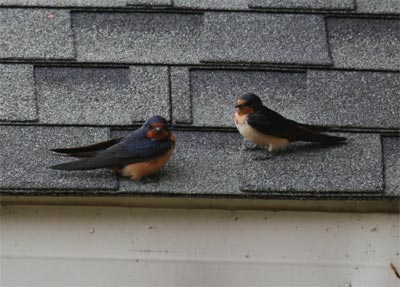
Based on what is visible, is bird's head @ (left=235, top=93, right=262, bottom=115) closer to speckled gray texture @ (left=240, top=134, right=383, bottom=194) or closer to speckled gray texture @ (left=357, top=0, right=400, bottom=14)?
speckled gray texture @ (left=240, top=134, right=383, bottom=194)

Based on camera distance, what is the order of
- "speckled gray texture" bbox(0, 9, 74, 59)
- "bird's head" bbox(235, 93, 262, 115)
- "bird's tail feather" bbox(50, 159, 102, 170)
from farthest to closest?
1. "speckled gray texture" bbox(0, 9, 74, 59)
2. "bird's head" bbox(235, 93, 262, 115)
3. "bird's tail feather" bbox(50, 159, 102, 170)

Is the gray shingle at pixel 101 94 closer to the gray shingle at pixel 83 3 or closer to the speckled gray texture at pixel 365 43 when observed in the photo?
the gray shingle at pixel 83 3

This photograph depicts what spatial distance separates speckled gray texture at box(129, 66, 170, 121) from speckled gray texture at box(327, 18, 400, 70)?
467 millimetres

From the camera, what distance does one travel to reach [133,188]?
2.76 m

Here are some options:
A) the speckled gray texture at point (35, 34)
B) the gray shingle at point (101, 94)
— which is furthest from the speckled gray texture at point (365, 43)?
the speckled gray texture at point (35, 34)

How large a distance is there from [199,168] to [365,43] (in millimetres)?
601

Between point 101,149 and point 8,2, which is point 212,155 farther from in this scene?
point 8,2

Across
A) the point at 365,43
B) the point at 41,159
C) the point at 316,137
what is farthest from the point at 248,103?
the point at 41,159

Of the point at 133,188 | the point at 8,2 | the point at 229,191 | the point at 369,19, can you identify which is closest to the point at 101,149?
the point at 133,188

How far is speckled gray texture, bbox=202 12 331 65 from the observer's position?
3.02 meters

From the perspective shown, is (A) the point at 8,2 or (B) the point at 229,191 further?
(A) the point at 8,2

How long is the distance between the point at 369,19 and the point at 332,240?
655 mm

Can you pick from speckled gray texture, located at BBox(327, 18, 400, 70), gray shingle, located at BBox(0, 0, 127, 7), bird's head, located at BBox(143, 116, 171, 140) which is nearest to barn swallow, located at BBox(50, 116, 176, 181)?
bird's head, located at BBox(143, 116, 171, 140)

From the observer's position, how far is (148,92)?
2.95m
